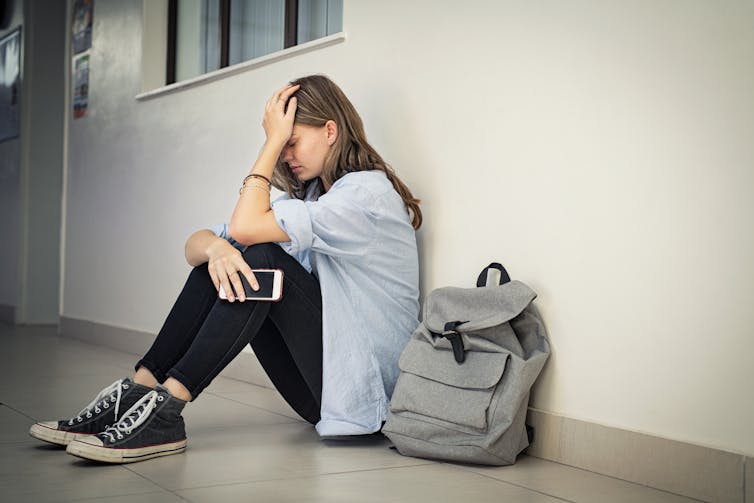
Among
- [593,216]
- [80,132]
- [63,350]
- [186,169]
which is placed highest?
[80,132]

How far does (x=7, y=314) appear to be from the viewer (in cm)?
571

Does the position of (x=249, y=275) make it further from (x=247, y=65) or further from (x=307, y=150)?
(x=247, y=65)

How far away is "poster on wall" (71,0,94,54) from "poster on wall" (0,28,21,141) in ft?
2.97

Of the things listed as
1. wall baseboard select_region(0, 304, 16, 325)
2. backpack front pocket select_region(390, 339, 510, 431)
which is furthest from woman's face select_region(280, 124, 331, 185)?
wall baseboard select_region(0, 304, 16, 325)

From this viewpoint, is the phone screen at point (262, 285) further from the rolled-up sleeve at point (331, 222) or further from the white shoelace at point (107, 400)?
the white shoelace at point (107, 400)

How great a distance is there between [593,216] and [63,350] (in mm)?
3016

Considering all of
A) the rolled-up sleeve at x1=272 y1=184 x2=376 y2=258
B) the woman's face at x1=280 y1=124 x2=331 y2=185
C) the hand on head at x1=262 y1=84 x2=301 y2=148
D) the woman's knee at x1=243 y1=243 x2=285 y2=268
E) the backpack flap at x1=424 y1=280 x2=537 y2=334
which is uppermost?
the hand on head at x1=262 y1=84 x2=301 y2=148

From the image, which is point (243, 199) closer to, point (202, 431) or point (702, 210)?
point (202, 431)

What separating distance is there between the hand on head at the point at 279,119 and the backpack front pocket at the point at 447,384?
59 centimetres

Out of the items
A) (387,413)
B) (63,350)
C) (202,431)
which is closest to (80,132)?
(63,350)

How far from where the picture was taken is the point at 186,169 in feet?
12.2

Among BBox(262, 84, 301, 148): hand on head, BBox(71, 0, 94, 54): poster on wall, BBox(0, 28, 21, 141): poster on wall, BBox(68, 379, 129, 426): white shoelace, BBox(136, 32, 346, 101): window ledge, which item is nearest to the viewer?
BBox(68, 379, 129, 426): white shoelace

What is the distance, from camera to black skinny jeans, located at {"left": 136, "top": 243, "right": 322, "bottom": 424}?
185cm

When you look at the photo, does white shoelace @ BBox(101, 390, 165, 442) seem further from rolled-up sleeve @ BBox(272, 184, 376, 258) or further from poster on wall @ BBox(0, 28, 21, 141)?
poster on wall @ BBox(0, 28, 21, 141)
